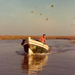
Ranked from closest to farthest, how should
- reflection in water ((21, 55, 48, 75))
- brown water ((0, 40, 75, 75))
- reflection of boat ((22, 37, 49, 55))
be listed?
brown water ((0, 40, 75, 75)) < reflection in water ((21, 55, 48, 75)) < reflection of boat ((22, 37, 49, 55))

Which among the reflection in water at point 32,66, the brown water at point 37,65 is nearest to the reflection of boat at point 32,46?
the brown water at point 37,65

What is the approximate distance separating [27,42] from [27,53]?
4.38 feet

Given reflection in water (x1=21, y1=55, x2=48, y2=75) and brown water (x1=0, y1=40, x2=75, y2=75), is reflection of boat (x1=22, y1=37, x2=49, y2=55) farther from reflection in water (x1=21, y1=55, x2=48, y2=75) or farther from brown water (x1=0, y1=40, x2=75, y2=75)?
reflection in water (x1=21, y1=55, x2=48, y2=75)

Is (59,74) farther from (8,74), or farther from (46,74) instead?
(8,74)

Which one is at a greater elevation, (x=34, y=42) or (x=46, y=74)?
(x=34, y=42)

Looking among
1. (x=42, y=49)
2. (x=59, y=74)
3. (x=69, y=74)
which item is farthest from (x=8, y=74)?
(x=42, y=49)

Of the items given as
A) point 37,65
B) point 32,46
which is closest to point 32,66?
point 37,65

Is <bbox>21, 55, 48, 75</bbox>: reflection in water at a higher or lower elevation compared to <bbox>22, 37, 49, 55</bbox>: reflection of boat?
lower

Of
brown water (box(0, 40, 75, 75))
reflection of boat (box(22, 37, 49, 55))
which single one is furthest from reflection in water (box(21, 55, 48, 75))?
reflection of boat (box(22, 37, 49, 55))

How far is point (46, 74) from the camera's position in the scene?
5.96 m

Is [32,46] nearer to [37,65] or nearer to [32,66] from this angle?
[37,65]

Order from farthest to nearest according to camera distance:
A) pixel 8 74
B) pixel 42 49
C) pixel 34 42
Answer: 1. pixel 42 49
2. pixel 34 42
3. pixel 8 74

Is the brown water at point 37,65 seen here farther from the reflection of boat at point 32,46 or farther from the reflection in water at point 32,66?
the reflection of boat at point 32,46

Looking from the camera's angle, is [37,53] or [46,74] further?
[37,53]
